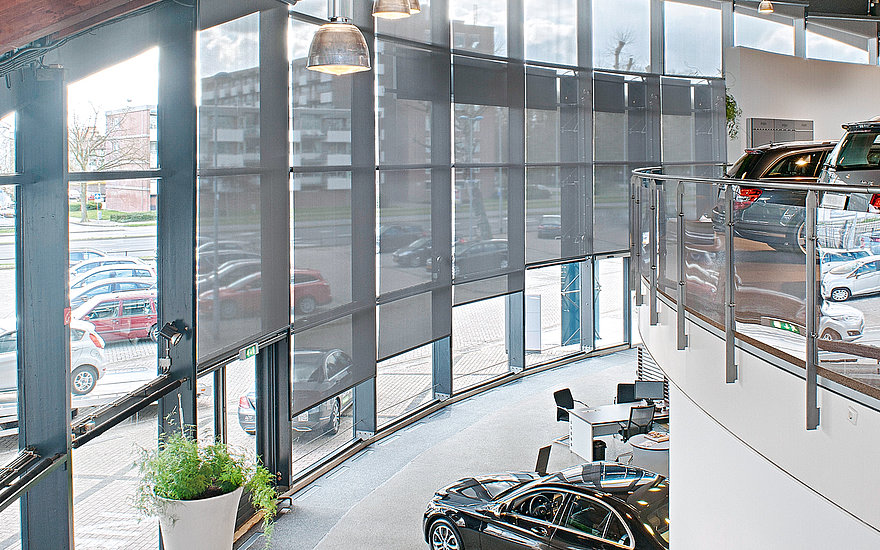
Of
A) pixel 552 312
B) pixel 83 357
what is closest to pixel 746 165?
pixel 83 357

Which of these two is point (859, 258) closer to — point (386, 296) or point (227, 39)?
point (227, 39)

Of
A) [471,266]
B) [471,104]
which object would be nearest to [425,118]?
[471,104]

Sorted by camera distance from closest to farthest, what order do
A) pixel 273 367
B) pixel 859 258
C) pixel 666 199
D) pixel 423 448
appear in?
pixel 859 258 → pixel 666 199 → pixel 273 367 → pixel 423 448

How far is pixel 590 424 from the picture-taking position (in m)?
10.3

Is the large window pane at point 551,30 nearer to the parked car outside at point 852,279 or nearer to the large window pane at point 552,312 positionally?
the large window pane at point 552,312

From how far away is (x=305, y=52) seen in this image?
29.7 feet

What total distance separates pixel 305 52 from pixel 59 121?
169 inches

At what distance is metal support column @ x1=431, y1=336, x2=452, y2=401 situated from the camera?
41.4 feet

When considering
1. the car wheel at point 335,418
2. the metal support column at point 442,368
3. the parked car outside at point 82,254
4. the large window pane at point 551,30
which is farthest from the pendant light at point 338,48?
the large window pane at point 551,30

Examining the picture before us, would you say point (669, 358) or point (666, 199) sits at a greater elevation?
point (666, 199)

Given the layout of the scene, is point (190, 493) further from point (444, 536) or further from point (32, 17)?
point (32, 17)

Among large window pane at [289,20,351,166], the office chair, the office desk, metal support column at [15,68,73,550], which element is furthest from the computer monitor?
metal support column at [15,68,73,550]

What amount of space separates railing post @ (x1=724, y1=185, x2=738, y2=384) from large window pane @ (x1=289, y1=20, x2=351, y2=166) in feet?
19.3

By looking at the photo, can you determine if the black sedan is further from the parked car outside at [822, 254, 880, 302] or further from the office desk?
the parked car outside at [822, 254, 880, 302]
